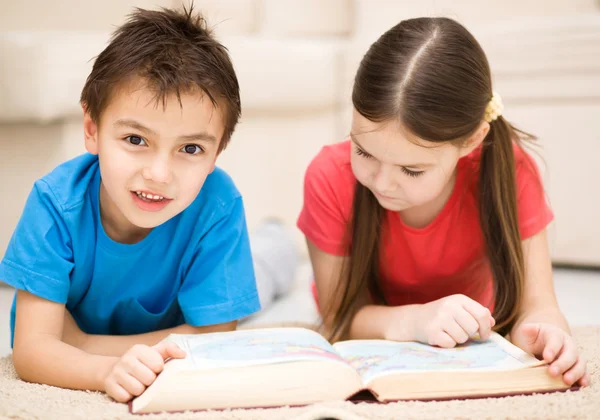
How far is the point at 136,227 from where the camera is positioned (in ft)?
3.38

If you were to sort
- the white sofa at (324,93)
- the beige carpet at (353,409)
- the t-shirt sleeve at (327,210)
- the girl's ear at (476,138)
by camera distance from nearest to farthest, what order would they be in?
1. the beige carpet at (353,409)
2. the girl's ear at (476,138)
3. the t-shirt sleeve at (327,210)
4. the white sofa at (324,93)

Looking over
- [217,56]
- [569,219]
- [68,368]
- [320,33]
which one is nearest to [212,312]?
[68,368]

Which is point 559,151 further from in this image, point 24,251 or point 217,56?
point 24,251

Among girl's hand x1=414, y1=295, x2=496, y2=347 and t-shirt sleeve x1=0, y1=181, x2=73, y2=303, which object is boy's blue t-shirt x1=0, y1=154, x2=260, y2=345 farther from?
girl's hand x1=414, y1=295, x2=496, y2=347

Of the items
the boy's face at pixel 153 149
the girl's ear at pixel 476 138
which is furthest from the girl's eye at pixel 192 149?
the girl's ear at pixel 476 138

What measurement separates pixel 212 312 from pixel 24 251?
25 cm

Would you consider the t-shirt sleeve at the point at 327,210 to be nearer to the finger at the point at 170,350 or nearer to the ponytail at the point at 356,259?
the ponytail at the point at 356,259

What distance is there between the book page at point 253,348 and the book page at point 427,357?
0.14 ft

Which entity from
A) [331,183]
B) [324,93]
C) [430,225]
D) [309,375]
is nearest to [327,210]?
[331,183]

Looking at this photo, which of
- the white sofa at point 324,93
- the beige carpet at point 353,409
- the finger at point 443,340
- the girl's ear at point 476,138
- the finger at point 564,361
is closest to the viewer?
the beige carpet at point 353,409

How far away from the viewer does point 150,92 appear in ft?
2.87

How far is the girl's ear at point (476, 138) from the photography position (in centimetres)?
100

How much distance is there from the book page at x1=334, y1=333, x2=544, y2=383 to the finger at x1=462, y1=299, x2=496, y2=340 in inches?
0.7

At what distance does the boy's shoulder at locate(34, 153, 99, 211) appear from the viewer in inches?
37.4
